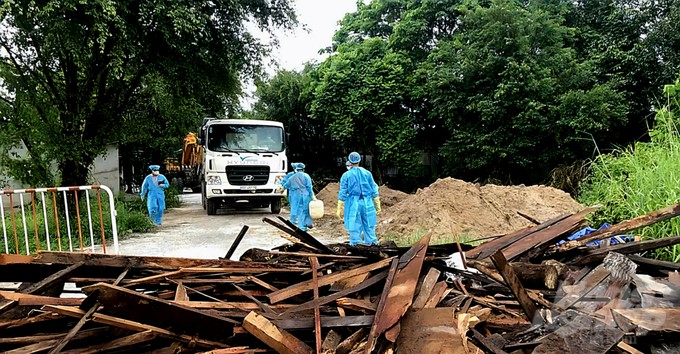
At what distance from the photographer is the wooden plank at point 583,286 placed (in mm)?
2079

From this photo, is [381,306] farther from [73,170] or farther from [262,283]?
[73,170]

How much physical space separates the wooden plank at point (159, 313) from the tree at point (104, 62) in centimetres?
714

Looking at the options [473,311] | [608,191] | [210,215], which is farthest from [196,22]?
[473,311]

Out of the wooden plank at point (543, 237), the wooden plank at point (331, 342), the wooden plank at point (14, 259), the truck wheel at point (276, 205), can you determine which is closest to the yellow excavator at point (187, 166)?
the truck wheel at point (276, 205)

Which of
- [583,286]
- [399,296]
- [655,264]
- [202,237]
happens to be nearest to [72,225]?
[202,237]

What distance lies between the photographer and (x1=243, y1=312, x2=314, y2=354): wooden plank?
5.34 ft

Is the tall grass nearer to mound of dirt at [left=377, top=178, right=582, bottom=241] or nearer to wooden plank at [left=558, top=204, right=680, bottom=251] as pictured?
wooden plank at [left=558, top=204, right=680, bottom=251]

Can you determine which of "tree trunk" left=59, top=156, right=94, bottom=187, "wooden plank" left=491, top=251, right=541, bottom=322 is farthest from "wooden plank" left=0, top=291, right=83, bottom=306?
"tree trunk" left=59, top=156, right=94, bottom=187

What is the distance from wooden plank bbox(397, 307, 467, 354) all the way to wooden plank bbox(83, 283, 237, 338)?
0.71 metres

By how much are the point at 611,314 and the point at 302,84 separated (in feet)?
66.0

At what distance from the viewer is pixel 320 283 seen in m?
2.09

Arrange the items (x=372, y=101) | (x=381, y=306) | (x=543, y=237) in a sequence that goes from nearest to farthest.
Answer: (x=381, y=306) → (x=543, y=237) → (x=372, y=101)

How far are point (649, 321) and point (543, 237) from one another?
0.90 meters

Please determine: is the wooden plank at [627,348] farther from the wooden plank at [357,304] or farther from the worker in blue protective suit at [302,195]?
the worker in blue protective suit at [302,195]
